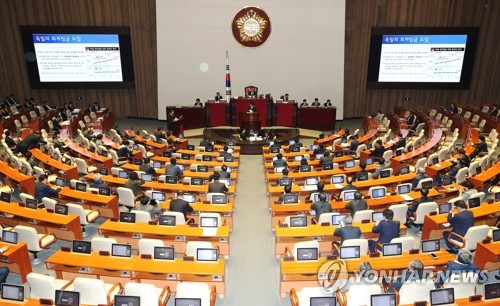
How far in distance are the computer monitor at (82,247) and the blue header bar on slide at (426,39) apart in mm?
21109

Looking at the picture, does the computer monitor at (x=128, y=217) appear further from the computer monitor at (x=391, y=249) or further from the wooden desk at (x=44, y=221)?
the computer monitor at (x=391, y=249)

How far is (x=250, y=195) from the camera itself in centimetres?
1434

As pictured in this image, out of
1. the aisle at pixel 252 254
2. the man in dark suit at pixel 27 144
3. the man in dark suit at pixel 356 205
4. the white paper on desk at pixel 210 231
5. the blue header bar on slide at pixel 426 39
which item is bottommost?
the aisle at pixel 252 254

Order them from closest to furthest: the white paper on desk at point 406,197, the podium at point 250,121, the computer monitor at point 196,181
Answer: the white paper on desk at point 406,197, the computer monitor at point 196,181, the podium at point 250,121

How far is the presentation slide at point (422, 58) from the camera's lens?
24.2 meters

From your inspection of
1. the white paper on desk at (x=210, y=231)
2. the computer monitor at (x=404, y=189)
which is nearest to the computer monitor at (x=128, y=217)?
the white paper on desk at (x=210, y=231)

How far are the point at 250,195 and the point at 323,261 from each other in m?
6.29

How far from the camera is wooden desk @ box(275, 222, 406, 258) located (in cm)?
942

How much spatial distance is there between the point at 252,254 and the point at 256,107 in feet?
46.1

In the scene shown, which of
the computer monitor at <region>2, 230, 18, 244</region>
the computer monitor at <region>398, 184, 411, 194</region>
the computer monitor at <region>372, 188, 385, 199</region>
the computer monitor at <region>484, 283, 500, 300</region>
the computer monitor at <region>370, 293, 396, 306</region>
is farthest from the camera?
the computer monitor at <region>398, 184, 411, 194</region>

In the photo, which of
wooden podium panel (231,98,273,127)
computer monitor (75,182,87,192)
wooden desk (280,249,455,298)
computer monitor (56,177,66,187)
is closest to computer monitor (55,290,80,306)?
wooden desk (280,249,455,298)

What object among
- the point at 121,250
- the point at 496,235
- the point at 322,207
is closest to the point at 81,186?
the point at 121,250

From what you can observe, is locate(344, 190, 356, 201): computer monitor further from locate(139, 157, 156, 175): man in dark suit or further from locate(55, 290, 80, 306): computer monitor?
locate(55, 290, 80, 306): computer monitor

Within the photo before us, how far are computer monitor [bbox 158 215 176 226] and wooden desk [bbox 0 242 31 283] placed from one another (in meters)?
2.91
